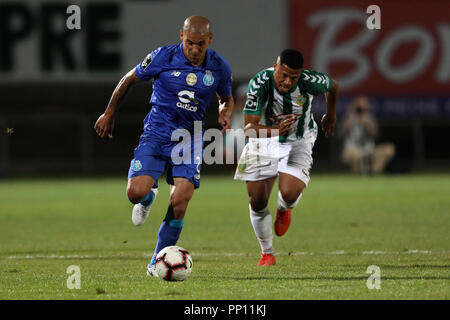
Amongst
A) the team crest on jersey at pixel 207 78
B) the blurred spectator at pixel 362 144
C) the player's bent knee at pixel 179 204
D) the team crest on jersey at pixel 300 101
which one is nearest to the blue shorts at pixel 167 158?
the player's bent knee at pixel 179 204

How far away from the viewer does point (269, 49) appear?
85.1 feet

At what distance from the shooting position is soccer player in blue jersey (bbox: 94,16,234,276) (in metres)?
8.34

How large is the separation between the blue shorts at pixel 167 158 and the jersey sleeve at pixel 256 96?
797mm

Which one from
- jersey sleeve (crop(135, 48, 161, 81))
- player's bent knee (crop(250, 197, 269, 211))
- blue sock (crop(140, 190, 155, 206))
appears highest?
jersey sleeve (crop(135, 48, 161, 81))

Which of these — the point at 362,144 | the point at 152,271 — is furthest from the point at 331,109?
the point at 362,144

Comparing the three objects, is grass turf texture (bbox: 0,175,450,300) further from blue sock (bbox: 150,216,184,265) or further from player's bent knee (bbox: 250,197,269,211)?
player's bent knee (bbox: 250,197,269,211)

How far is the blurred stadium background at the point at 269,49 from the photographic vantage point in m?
25.6

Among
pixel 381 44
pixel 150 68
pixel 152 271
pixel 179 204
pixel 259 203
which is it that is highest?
pixel 150 68

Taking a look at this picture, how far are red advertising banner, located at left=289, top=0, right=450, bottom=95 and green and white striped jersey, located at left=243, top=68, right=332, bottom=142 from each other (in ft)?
55.0

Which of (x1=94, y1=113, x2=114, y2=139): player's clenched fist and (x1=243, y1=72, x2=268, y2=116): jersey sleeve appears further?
(x1=243, y1=72, x2=268, y2=116): jersey sleeve

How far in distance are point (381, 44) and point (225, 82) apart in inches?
718

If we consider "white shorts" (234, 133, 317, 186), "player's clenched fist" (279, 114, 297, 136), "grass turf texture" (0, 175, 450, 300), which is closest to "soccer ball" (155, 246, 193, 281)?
"grass turf texture" (0, 175, 450, 300)

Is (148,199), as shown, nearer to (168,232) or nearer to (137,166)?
(137,166)

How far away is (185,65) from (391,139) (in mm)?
19497
